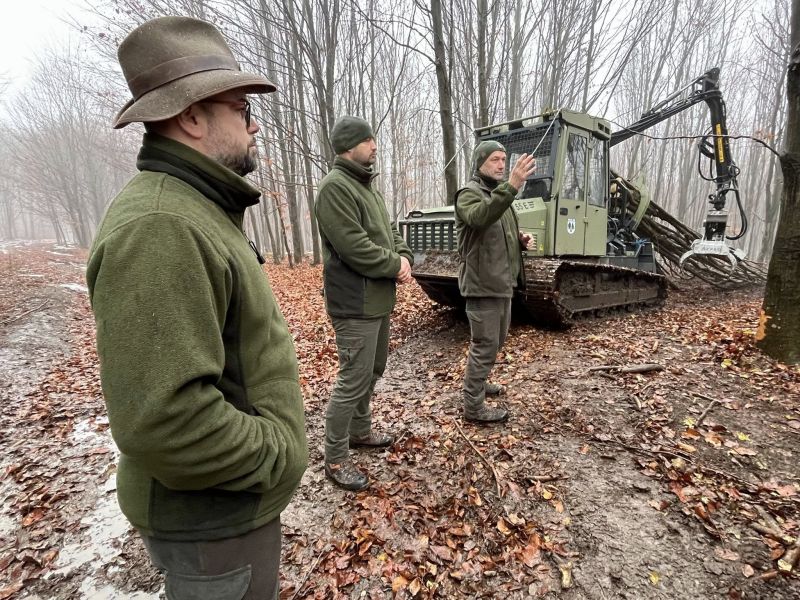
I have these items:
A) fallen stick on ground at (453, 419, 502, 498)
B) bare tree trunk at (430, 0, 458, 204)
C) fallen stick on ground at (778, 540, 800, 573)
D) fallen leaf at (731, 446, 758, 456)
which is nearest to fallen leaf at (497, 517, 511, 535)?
fallen stick on ground at (453, 419, 502, 498)

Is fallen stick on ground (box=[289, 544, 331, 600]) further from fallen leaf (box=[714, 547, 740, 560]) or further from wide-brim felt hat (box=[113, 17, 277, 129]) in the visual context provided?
wide-brim felt hat (box=[113, 17, 277, 129])

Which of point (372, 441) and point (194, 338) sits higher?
point (194, 338)

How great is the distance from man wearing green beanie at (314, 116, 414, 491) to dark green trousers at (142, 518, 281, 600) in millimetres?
1671

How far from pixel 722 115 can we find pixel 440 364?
829 cm

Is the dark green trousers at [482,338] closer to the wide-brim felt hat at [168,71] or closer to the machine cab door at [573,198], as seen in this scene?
the wide-brim felt hat at [168,71]

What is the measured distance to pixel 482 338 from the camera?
3.58m

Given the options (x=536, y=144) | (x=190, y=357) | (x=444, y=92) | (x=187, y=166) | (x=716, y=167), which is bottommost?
(x=190, y=357)

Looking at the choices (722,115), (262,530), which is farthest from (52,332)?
(722,115)

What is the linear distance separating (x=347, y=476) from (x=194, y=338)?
2347mm

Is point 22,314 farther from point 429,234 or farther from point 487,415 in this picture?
point 487,415

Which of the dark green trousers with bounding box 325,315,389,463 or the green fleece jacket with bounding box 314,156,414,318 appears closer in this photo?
the green fleece jacket with bounding box 314,156,414,318

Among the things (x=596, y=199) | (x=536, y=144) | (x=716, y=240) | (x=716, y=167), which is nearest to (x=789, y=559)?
(x=536, y=144)

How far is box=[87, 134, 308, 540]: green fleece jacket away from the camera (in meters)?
0.92

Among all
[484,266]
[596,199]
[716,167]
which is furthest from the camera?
[716,167]
